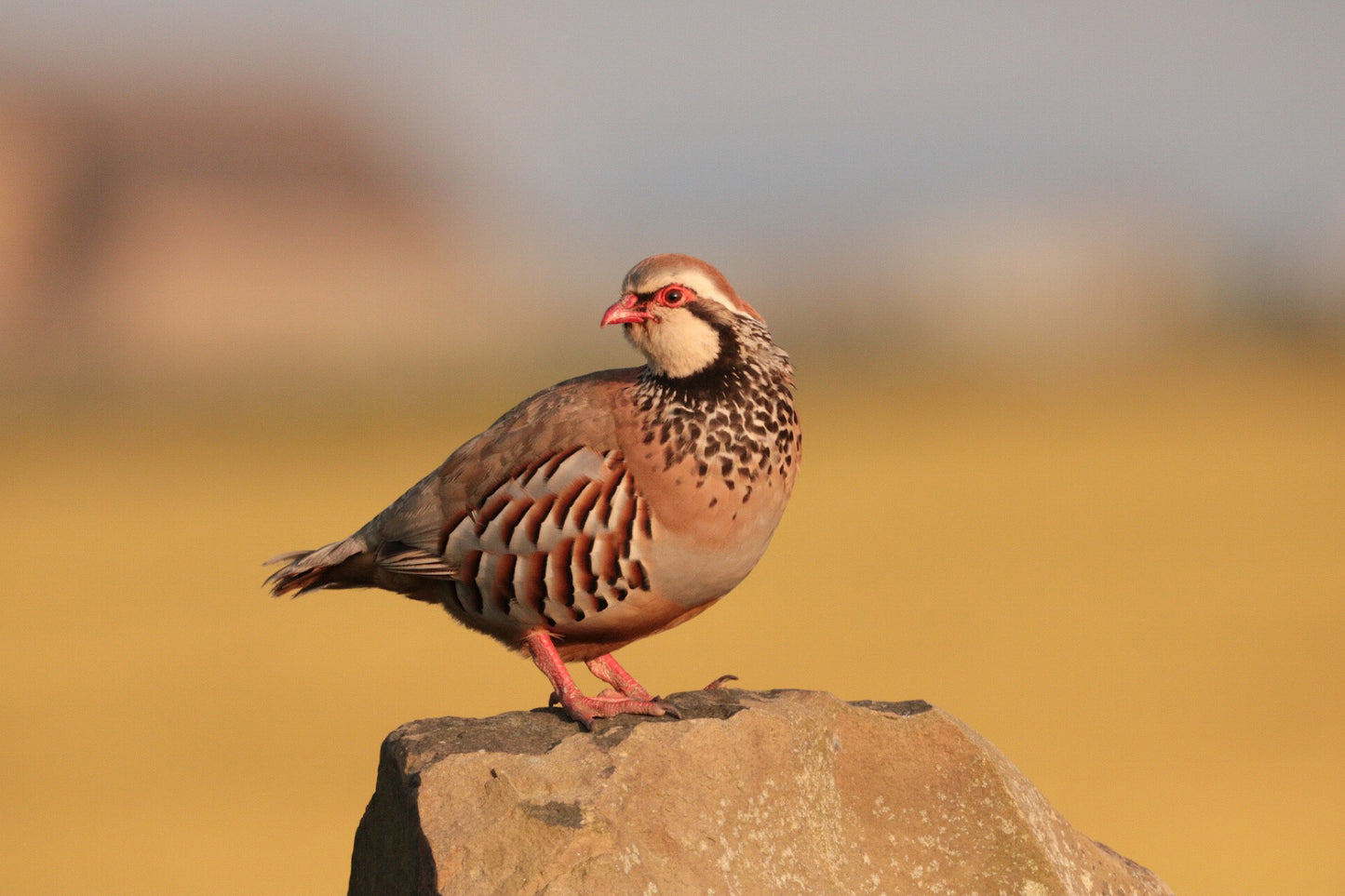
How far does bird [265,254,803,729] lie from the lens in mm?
6645

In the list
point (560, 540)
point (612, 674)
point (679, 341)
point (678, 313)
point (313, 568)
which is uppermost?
point (678, 313)

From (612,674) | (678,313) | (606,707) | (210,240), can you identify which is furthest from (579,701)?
(210,240)

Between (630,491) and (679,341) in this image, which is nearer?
(630,491)

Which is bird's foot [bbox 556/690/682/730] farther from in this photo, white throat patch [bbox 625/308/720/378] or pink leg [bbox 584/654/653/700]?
white throat patch [bbox 625/308/720/378]

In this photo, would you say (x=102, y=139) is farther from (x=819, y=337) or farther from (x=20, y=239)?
(x=819, y=337)

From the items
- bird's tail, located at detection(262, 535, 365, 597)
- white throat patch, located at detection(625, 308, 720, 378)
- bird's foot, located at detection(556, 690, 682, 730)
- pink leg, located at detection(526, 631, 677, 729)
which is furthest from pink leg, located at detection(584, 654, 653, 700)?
white throat patch, located at detection(625, 308, 720, 378)

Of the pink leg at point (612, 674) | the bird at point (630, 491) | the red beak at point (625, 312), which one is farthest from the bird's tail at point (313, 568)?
the red beak at point (625, 312)

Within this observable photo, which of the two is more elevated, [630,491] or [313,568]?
[630,491]

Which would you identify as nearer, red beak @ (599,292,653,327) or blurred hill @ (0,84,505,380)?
red beak @ (599,292,653,327)

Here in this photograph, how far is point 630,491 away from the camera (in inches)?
263

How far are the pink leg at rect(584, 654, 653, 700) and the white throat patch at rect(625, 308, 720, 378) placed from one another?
1.64m

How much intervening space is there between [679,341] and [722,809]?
212cm

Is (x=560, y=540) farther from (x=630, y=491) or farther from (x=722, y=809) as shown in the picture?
(x=722, y=809)

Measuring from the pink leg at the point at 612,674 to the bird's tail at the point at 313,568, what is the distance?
1342 millimetres
